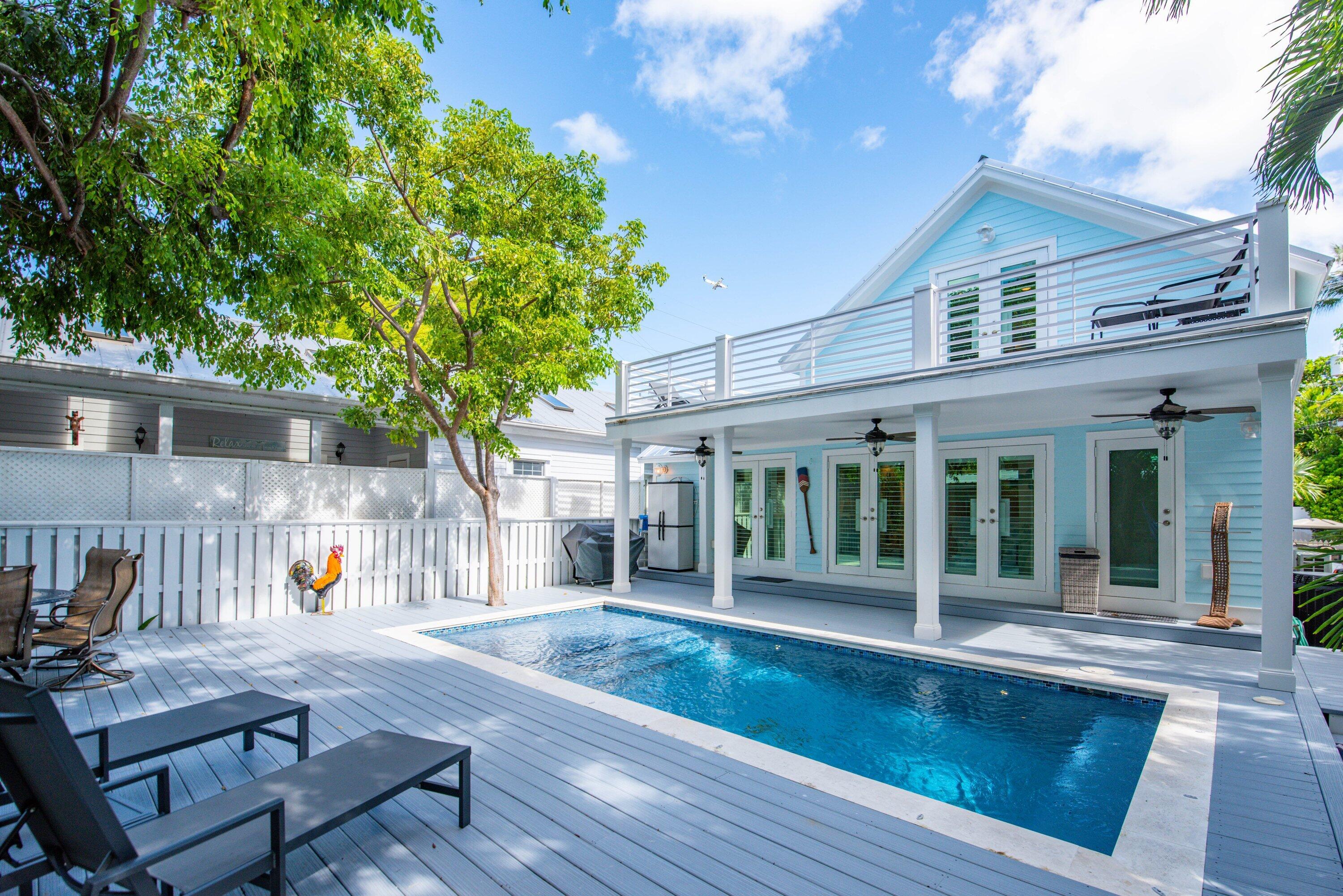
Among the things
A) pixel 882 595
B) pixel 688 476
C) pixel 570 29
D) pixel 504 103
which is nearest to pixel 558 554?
pixel 688 476

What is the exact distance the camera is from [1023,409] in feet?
25.5

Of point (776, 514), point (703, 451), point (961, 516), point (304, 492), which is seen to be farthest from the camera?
point (776, 514)

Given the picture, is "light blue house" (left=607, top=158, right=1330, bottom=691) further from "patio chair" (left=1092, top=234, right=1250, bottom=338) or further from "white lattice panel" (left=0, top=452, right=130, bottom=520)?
"white lattice panel" (left=0, top=452, right=130, bottom=520)

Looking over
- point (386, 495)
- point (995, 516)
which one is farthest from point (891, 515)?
point (386, 495)

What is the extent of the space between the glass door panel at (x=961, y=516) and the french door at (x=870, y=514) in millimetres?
561

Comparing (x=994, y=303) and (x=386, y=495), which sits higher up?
(x=994, y=303)

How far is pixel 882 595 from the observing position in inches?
390

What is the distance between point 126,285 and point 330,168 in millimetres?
2621

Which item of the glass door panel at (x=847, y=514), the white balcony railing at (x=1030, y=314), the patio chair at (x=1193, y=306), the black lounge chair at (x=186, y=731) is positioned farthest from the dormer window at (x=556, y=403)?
the black lounge chair at (x=186, y=731)

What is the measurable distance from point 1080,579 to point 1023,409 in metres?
2.47

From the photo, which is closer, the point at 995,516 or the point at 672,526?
the point at 995,516

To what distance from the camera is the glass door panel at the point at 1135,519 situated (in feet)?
27.1

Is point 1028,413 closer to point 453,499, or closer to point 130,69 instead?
point 453,499

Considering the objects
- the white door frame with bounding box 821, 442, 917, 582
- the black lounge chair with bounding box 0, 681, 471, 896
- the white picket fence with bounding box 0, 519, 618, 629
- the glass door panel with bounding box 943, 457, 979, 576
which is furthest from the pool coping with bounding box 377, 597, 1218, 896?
the white door frame with bounding box 821, 442, 917, 582
